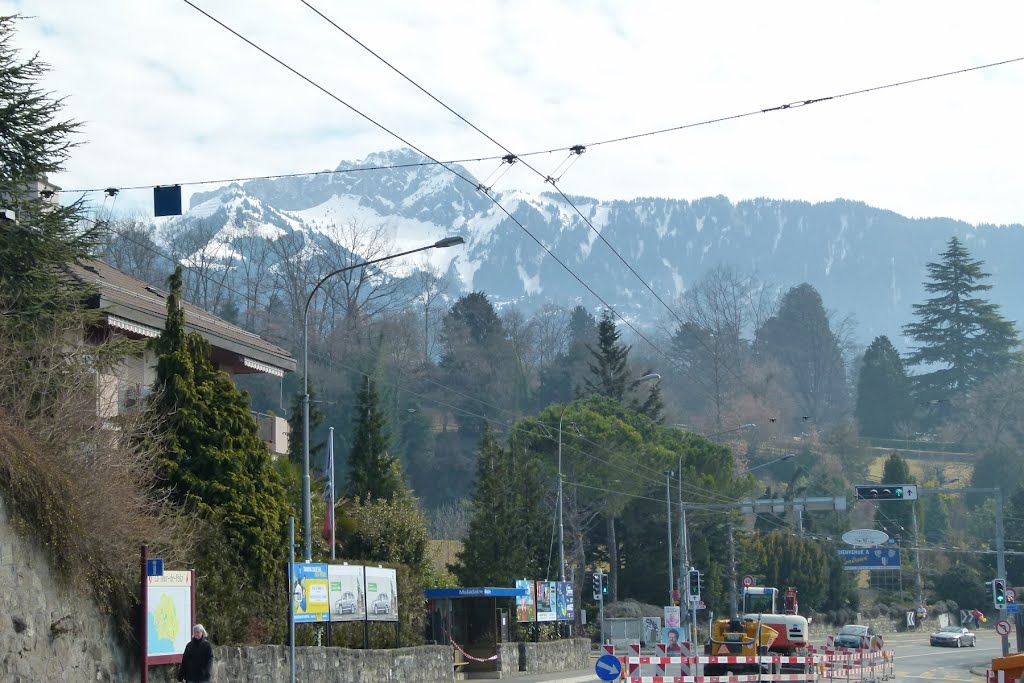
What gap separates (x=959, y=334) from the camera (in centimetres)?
13125

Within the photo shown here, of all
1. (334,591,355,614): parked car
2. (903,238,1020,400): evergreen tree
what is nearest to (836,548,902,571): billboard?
(903,238,1020,400): evergreen tree

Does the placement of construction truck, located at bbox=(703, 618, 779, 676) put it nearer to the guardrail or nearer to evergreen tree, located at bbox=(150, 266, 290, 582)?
the guardrail

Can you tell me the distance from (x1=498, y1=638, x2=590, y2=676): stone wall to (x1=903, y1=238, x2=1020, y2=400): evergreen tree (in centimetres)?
9716

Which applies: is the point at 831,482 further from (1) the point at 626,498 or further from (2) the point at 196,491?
(2) the point at 196,491

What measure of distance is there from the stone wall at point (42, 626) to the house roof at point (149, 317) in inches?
290

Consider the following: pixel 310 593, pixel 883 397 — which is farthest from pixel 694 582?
pixel 883 397

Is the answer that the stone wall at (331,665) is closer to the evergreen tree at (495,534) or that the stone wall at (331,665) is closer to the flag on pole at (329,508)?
the flag on pole at (329,508)

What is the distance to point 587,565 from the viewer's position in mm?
68875

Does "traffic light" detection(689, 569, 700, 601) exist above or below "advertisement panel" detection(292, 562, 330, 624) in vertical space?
below

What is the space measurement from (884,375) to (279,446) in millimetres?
101910

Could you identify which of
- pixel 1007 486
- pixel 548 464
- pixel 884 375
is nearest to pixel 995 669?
pixel 548 464

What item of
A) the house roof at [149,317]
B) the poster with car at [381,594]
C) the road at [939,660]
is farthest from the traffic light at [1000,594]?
the house roof at [149,317]

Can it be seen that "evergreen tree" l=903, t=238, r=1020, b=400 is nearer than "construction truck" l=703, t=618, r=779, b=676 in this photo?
No

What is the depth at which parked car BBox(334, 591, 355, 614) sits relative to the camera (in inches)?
979
